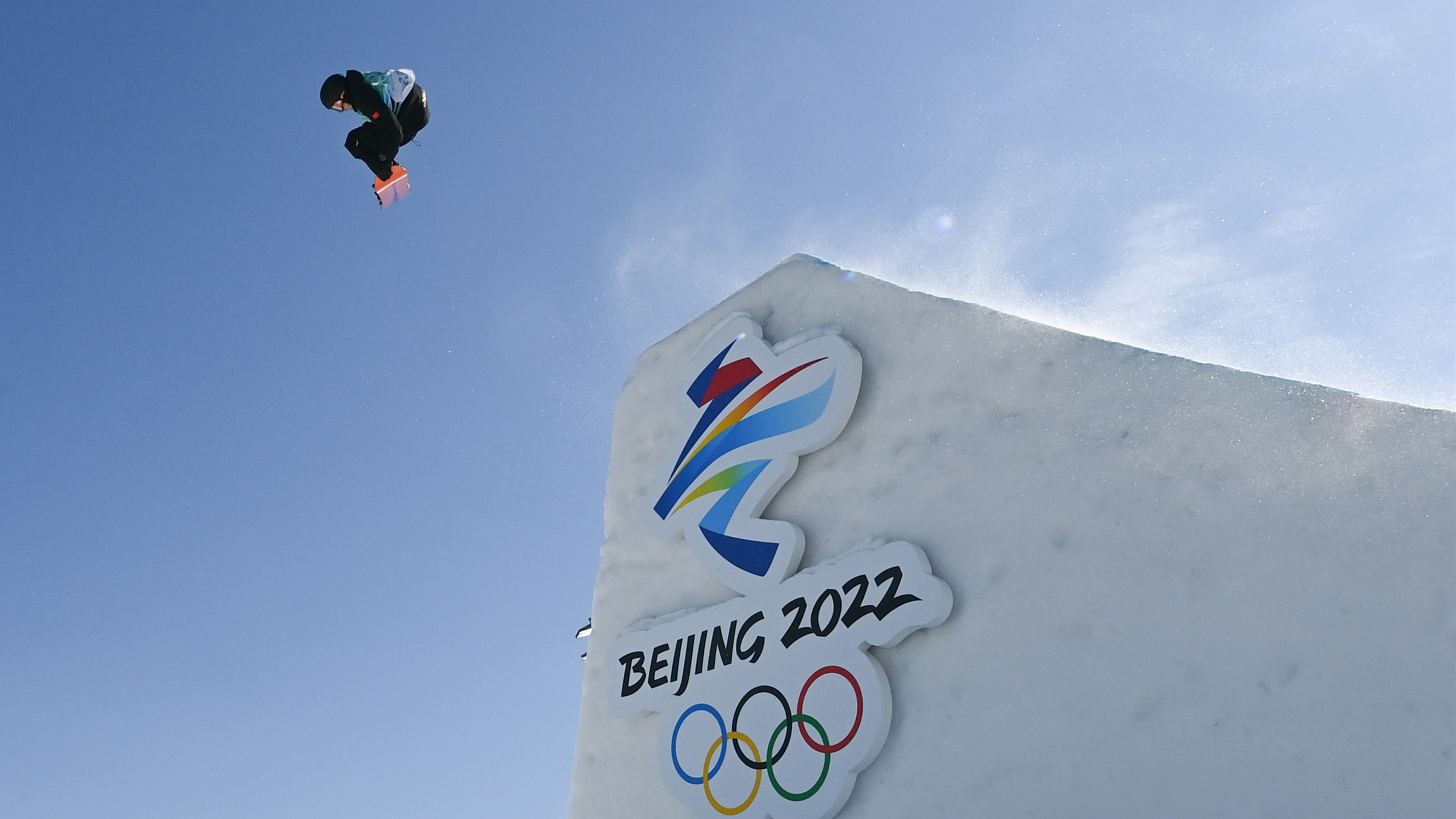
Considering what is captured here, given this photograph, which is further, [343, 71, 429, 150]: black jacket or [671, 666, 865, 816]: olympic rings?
[343, 71, 429, 150]: black jacket

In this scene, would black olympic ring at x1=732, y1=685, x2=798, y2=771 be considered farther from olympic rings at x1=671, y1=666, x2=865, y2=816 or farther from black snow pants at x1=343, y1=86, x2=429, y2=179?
A: black snow pants at x1=343, y1=86, x2=429, y2=179

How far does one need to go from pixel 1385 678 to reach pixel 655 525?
401 cm

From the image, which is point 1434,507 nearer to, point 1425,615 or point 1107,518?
point 1425,615

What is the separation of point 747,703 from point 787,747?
0.37 metres

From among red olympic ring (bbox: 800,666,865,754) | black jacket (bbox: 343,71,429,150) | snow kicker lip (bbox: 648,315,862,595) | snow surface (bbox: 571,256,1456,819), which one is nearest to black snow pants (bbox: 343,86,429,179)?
black jacket (bbox: 343,71,429,150)

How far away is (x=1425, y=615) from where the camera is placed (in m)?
3.61

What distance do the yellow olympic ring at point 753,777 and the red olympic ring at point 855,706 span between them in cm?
33

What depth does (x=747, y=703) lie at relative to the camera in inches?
220

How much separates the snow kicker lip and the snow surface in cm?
13

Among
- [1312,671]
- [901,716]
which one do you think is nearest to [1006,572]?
[901,716]

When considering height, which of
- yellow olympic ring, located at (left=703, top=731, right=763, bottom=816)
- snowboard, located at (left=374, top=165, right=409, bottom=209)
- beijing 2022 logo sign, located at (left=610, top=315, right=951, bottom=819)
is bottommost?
yellow olympic ring, located at (left=703, top=731, right=763, bottom=816)

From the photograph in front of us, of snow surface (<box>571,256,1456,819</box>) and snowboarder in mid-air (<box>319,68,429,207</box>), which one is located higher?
snowboarder in mid-air (<box>319,68,429,207</box>)

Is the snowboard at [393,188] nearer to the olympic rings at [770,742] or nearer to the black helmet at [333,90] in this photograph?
the black helmet at [333,90]

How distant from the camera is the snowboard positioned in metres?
5.79
